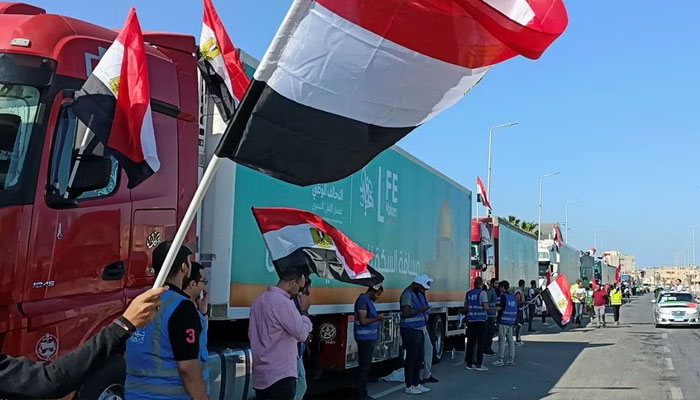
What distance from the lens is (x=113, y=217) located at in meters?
5.46

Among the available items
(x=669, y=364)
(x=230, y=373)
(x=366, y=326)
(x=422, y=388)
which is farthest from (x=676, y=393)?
(x=230, y=373)

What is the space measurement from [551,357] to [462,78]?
47.1ft

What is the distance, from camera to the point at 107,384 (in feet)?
17.6

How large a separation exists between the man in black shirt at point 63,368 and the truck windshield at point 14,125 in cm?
233

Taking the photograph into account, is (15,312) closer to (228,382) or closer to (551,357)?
(228,382)

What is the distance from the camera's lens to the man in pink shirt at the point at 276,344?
571 centimetres

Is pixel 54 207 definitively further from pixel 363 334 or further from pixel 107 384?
pixel 363 334

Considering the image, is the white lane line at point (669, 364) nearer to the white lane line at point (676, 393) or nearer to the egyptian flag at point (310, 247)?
the white lane line at point (676, 393)

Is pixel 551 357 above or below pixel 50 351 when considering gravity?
below

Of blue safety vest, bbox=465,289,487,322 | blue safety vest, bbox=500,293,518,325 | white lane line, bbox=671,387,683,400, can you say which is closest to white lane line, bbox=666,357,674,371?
white lane line, bbox=671,387,683,400

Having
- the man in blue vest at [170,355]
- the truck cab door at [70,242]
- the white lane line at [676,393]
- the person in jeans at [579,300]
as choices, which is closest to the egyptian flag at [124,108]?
the truck cab door at [70,242]

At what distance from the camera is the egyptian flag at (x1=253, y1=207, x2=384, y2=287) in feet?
23.6

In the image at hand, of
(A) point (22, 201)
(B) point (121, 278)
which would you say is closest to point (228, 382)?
(B) point (121, 278)

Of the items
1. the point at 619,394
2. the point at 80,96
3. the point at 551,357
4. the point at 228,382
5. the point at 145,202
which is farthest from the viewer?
the point at 551,357
